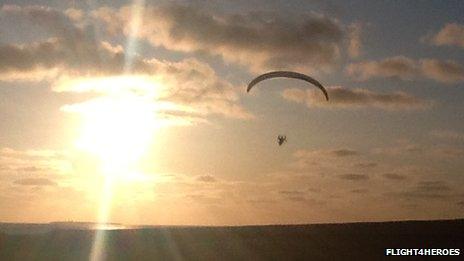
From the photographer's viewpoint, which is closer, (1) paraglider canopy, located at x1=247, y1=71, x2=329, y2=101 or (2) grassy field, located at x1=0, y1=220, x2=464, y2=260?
(1) paraglider canopy, located at x1=247, y1=71, x2=329, y2=101

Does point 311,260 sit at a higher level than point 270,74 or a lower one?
lower

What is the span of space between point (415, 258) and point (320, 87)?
30.7 meters

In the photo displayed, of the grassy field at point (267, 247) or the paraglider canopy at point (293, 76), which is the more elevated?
the paraglider canopy at point (293, 76)

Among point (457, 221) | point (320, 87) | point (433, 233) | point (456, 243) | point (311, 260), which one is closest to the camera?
point (320, 87)

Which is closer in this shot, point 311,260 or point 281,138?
point 281,138

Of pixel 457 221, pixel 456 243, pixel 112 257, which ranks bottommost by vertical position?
pixel 112 257

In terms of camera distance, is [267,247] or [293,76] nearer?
[293,76]

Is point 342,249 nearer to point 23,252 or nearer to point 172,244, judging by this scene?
point 172,244

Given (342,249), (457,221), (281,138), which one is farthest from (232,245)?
(457,221)

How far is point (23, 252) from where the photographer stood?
103188 millimetres

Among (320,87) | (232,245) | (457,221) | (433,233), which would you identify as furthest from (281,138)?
(457,221)

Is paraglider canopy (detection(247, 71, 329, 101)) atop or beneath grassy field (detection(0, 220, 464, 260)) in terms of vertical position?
atop

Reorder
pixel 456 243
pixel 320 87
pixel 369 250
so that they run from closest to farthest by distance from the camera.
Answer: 1. pixel 320 87
2. pixel 369 250
3. pixel 456 243

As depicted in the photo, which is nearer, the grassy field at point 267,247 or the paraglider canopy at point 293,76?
the paraglider canopy at point 293,76
